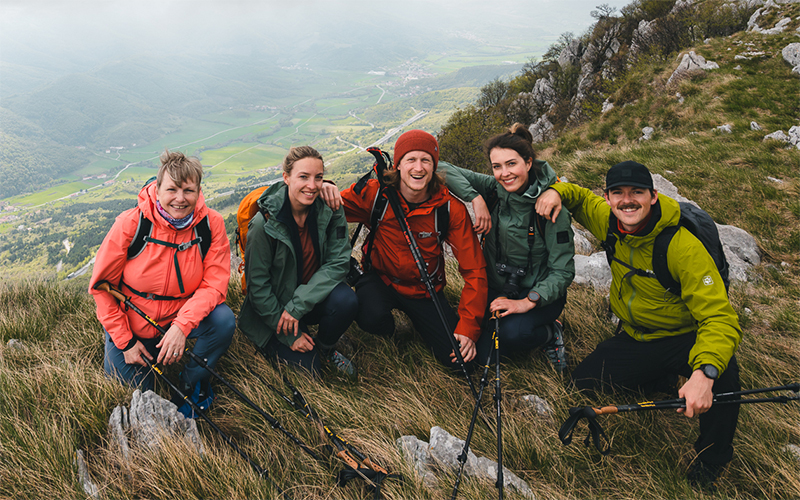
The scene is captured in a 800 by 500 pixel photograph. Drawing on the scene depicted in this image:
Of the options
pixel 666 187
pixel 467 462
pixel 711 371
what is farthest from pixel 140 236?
pixel 666 187

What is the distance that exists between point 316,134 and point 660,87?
193 metres

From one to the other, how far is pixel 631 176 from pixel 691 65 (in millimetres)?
18690

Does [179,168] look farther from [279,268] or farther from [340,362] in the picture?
[340,362]

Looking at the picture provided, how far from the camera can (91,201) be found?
429 feet

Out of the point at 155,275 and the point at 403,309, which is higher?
the point at 155,275

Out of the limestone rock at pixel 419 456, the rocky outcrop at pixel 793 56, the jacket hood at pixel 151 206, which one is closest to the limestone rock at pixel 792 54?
the rocky outcrop at pixel 793 56

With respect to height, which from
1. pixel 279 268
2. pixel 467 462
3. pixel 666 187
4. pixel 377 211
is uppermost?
pixel 377 211

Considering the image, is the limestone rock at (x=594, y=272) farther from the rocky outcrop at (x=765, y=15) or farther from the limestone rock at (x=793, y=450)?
the rocky outcrop at (x=765, y=15)

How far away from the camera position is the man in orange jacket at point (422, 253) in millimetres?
3912

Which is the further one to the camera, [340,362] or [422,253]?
[422,253]

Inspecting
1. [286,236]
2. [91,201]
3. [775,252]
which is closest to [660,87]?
[775,252]

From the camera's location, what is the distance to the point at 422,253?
14.0 ft

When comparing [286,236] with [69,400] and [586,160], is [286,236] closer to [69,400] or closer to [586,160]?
[69,400]

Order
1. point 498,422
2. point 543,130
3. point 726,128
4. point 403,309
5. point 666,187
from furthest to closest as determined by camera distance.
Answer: point 543,130
point 726,128
point 666,187
point 403,309
point 498,422
